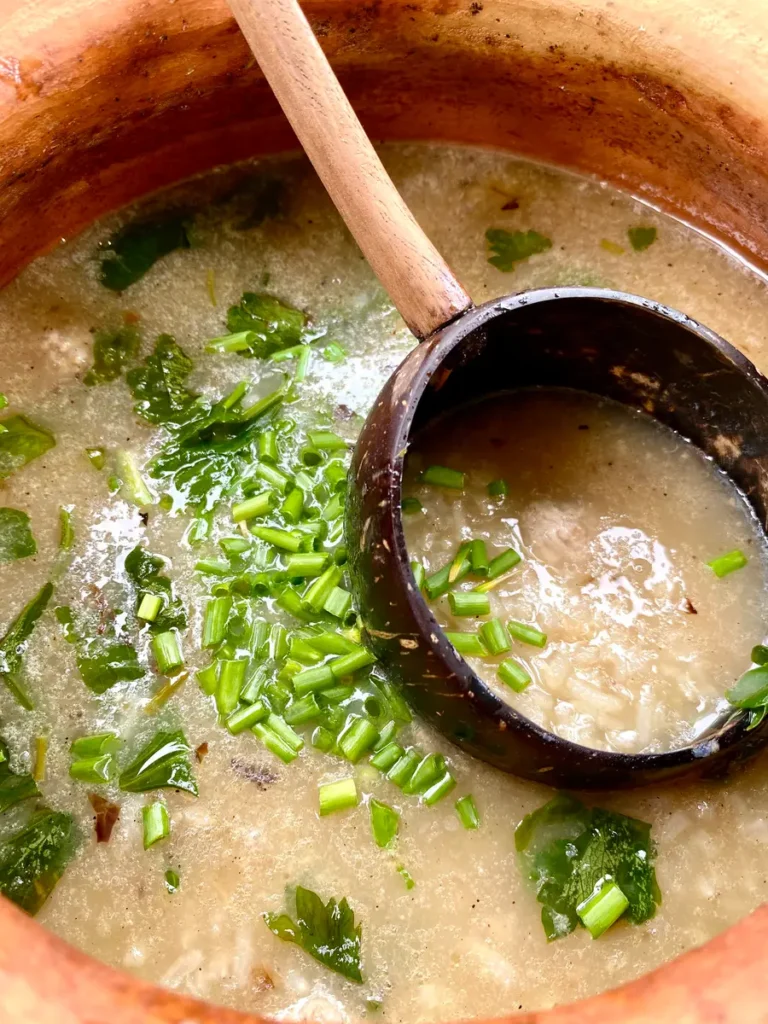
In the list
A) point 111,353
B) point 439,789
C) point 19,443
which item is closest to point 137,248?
point 111,353

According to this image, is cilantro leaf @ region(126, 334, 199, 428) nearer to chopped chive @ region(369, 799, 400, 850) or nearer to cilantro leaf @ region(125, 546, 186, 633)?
cilantro leaf @ region(125, 546, 186, 633)

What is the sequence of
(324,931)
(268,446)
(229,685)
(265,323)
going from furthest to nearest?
(265,323) → (268,446) → (229,685) → (324,931)

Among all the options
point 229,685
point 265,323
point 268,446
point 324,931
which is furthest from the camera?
point 265,323

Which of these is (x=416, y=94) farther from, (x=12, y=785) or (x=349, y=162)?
(x=12, y=785)

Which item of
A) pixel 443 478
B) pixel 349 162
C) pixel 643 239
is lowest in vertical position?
pixel 443 478

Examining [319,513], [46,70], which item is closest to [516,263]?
[319,513]

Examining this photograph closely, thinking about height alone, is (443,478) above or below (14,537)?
above

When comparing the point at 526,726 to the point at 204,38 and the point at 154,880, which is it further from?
the point at 204,38

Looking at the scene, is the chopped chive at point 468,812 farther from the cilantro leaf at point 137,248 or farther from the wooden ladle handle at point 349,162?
the cilantro leaf at point 137,248
